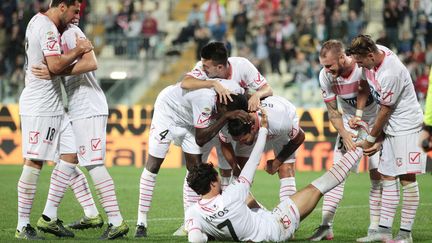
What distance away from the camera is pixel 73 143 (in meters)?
9.20

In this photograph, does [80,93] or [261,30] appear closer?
[80,93]

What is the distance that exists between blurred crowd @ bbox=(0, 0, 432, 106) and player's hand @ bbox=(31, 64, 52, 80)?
12.6 m

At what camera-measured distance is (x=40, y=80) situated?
29.1ft

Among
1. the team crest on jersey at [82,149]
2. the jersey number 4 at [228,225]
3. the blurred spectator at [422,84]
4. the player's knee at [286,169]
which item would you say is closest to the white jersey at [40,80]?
the team crest on jersey at [82,149]

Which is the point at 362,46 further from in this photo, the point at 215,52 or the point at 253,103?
the point at 215,52

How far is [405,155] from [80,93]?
3187 millimetres

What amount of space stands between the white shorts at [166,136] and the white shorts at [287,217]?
1.44 meters

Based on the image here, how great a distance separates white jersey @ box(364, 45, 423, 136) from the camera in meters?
8.55

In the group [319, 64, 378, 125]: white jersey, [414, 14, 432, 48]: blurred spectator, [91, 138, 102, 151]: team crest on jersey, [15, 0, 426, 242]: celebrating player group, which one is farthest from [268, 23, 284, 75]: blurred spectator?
[91, 138, 102, 151]: team crest on jersey

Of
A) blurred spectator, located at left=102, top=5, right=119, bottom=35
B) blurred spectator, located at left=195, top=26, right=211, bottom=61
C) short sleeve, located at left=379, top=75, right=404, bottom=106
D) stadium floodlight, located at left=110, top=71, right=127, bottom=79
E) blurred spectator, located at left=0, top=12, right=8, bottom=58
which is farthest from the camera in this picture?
blurred spectator, located at left=102, top=5, right=119, bottom=35

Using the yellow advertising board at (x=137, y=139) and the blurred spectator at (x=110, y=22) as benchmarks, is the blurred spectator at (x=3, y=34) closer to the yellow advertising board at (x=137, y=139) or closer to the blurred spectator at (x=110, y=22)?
the blurred spectator at (x=110, y=22)

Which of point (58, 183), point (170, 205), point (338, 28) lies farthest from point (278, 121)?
point (338, 28)

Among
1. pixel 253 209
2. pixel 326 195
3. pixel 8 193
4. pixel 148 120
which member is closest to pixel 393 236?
pixel 326 195

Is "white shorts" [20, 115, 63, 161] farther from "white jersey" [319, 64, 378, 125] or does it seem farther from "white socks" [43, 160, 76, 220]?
"white jersey" [319, 64, 378, 125]
